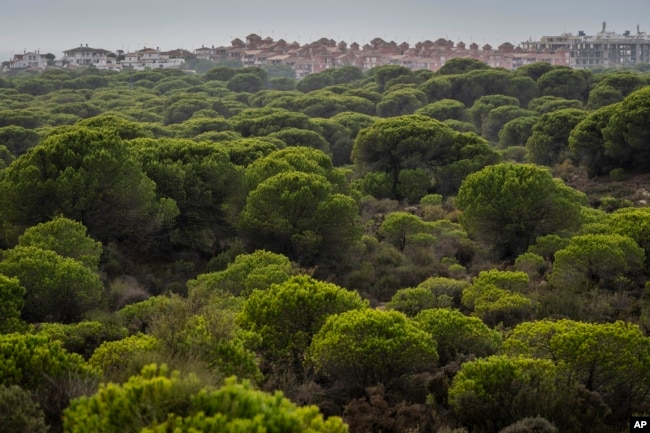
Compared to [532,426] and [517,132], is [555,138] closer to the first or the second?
[517,132]

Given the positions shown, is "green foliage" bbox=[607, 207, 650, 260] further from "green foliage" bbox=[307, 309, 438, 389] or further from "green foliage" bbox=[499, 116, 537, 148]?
"green foliage" bbox=[499, 116, 537, 148]

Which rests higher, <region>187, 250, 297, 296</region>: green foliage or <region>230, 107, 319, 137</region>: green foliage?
<region>230, 107, 319, 137</region>: green foliage

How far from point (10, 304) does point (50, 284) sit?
1603mm

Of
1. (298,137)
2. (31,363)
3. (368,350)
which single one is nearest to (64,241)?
(31,363)

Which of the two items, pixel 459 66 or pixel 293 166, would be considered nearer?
pixel 293 166

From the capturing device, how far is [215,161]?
24.3 m

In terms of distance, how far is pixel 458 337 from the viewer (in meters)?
13.8

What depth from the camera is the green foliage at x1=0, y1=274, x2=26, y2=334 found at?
540 inches

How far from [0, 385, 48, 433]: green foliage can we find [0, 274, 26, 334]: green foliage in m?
5.62

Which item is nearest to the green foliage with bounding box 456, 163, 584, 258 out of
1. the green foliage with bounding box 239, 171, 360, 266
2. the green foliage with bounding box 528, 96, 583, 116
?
the green foliage with bounding box 239, 171, 360, 266

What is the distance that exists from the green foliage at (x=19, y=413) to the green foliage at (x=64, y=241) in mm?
9538

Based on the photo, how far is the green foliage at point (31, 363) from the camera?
9344mm

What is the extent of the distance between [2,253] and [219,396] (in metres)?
15.4

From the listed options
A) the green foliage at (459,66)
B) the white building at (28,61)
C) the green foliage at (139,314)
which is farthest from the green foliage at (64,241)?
the white building at (28,61)
